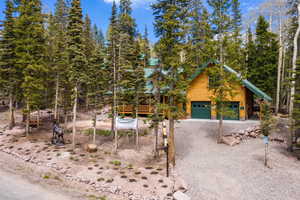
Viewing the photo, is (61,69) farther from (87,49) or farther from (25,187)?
(25,187)

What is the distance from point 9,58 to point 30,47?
5.25 metres

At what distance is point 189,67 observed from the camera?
12.1 m

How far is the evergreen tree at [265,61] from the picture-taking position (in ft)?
93.8

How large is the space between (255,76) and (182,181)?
26.3 meters

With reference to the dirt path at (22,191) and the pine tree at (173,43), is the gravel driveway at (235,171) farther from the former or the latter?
the dirt path at (22,191)

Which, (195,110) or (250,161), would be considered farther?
(195,110)

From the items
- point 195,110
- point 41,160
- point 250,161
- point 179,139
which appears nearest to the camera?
point 250,161

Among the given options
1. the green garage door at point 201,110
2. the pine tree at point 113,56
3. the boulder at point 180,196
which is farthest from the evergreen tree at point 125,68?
the green garage door at point 201,110

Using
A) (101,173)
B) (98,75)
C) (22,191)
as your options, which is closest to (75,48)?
(98,75)

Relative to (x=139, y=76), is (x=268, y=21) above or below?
above

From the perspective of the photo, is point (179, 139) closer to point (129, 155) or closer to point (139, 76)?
point (129, 155)

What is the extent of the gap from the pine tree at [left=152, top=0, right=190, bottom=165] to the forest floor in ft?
8.73

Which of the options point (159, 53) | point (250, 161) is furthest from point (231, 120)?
point (159, 53)

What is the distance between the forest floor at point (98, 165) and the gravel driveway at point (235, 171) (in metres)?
Answer: 1.63
